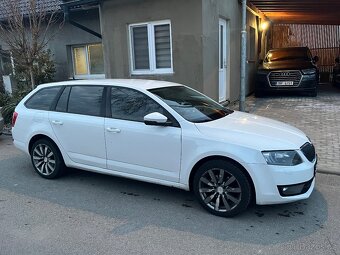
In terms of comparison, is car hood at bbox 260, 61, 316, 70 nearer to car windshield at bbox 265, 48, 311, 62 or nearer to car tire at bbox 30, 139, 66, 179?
car windshield at bbox 265, 48, 311, 62

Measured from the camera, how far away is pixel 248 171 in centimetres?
355

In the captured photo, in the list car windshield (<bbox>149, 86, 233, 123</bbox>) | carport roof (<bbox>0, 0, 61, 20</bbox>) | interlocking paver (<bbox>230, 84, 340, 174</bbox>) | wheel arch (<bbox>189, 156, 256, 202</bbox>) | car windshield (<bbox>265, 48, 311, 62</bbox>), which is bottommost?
interlocking paver (<bbox>230, 84, 340, 174</bbox>)

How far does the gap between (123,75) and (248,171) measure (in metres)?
6.64

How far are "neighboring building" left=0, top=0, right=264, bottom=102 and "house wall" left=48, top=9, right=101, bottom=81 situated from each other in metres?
0.05

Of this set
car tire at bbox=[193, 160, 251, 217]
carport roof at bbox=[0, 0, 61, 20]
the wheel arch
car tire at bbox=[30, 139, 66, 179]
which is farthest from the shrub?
car tire at bbox=[193, 160, 251, 217]

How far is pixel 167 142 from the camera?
3.95m

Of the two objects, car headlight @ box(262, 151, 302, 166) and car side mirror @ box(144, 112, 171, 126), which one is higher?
car side mirror @ box(144, 112, 171, 126)

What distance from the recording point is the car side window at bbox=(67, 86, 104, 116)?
4617 mm

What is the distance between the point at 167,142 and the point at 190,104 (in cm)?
74

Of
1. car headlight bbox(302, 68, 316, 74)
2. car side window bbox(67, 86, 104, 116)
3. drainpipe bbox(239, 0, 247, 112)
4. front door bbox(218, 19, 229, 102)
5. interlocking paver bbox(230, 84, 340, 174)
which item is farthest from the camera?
car headlight bbox(302, 68, 316, 74)

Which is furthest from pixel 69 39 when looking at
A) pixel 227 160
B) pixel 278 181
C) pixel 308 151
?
pixel 278 181

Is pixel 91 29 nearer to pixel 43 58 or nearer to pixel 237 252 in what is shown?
pixel 43 58

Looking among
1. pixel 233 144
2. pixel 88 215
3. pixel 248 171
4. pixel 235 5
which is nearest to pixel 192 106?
pixel 233 144

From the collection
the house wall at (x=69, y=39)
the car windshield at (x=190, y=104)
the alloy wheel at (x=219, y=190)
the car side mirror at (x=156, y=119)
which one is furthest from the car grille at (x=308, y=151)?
the house wall at (x=69, y=39)
